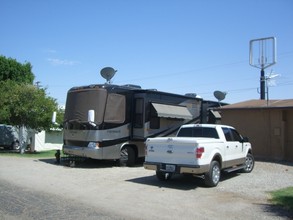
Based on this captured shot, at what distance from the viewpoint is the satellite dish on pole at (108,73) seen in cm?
2008

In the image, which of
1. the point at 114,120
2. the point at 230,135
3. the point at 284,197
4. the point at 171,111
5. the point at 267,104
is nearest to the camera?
the point at 284,197

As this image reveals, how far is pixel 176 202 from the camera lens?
9242mm

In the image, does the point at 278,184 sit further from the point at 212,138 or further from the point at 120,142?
the point at 120,142

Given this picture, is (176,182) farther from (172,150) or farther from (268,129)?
(268,129)

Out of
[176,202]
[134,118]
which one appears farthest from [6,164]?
[176,202]

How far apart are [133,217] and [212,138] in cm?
545

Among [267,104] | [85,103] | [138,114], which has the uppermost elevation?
[267,104]

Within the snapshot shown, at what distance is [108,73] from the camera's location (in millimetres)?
20141

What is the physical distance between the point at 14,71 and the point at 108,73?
17679mm

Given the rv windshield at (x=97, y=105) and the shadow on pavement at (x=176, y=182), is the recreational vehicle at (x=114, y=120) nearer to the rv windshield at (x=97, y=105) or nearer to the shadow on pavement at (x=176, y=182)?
the rv windshield at (x=97, y=105)

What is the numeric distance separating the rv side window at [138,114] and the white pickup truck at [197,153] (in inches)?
157

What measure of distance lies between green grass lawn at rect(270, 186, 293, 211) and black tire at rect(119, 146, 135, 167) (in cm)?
745

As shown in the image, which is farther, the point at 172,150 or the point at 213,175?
the point at 213,175

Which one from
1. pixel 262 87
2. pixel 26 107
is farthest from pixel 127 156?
pixel 262 87
